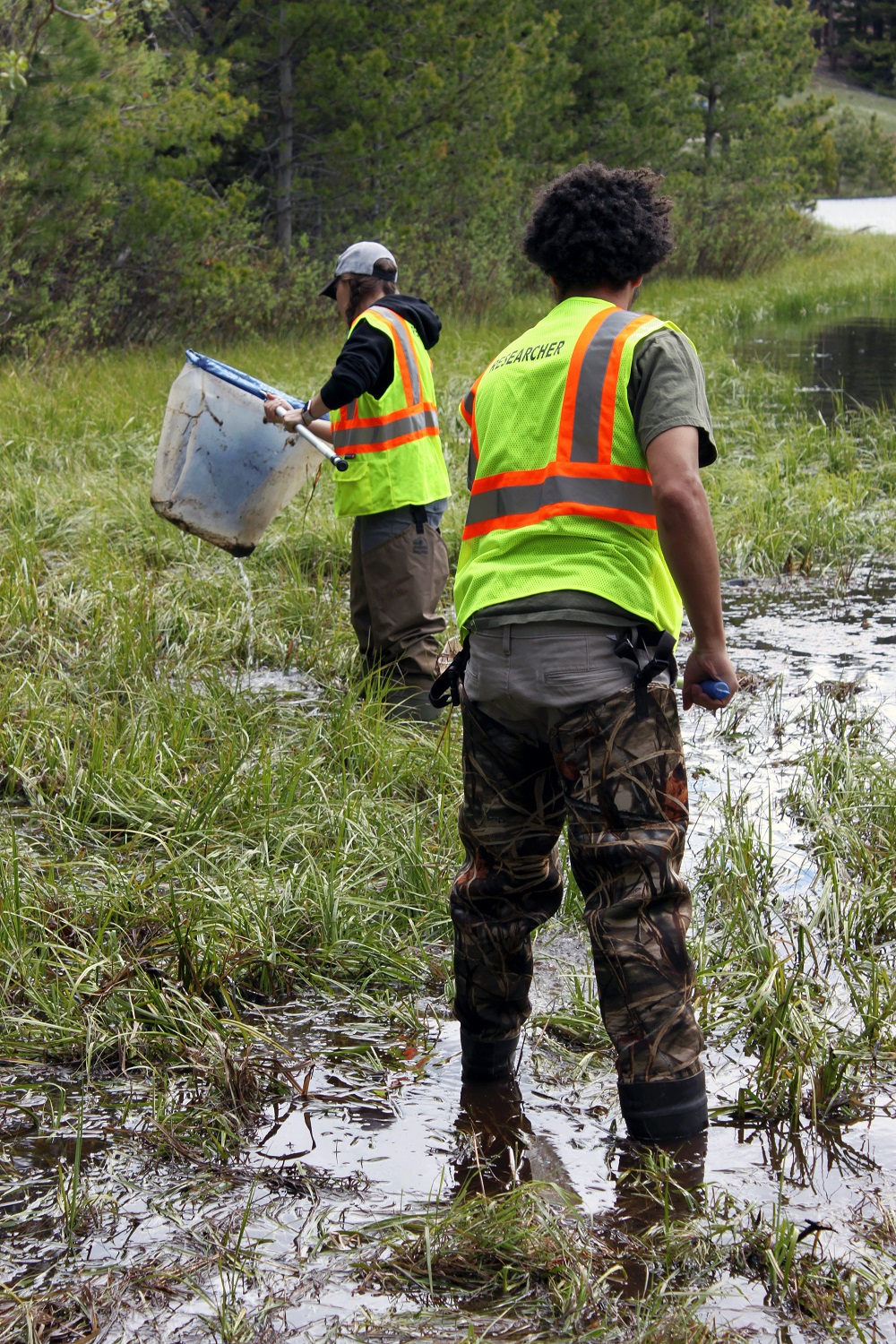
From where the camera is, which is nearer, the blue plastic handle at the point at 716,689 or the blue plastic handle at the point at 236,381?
the blue plastic handle at the point at 716,689

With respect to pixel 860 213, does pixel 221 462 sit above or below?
below

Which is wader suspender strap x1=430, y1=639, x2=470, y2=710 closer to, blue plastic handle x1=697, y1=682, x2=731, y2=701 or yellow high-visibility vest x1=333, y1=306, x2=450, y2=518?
blue plastic handle x1=697, y1=682, x2=731, y2=701

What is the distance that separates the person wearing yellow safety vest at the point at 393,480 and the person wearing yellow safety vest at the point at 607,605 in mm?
2064

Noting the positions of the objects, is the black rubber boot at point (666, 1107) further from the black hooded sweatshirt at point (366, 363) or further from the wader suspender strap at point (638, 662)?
the black hooded sweatshirt at point (366, 363)

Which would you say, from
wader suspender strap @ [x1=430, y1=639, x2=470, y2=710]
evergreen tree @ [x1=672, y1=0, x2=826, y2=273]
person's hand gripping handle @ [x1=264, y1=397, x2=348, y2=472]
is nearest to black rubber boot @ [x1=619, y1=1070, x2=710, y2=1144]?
wader suspender strap @ [x1=430, y1=639, x2=470, y2=710]

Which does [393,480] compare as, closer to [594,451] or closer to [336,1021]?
[336,1021]

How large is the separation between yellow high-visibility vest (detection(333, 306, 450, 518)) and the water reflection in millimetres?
5795

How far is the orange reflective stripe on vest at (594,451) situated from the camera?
8.21 ft

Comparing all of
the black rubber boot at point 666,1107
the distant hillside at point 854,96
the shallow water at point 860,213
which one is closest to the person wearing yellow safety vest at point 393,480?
the black rubber boot at point 666,1107

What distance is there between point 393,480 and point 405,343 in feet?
1.54

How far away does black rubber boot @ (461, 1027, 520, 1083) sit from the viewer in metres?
2.88

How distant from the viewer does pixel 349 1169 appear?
8.56 feet

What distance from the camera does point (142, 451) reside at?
26.5ft

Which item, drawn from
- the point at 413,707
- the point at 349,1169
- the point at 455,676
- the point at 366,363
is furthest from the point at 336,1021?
the point at 366,363
